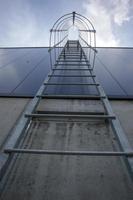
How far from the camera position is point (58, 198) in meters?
1.22

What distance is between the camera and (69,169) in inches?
56.1

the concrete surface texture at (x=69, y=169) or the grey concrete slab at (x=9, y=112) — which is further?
the grey concrete slab at (x=9, y=112)

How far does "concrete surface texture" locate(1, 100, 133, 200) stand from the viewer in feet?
4.12

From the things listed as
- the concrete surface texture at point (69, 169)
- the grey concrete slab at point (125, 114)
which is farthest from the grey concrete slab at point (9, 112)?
the grey concrete slab at point (125, 114)

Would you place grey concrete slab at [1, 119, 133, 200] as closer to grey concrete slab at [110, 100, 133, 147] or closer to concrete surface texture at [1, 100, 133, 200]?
concrete surface texture at [1, 100, 133, 200]

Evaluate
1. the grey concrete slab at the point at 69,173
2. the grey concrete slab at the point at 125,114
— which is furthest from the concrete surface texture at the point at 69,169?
the grey concrete slab at the point at 125,114

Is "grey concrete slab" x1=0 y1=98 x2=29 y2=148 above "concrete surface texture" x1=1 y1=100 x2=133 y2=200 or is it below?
above

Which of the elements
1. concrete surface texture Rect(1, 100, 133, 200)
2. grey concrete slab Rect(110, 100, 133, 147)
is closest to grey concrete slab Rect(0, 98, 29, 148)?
concrete surface texture Rect(1, 100, 133, 200)

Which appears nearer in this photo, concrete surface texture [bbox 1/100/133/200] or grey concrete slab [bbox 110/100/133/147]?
concrete surface texture [bbox 1/100/133/200]

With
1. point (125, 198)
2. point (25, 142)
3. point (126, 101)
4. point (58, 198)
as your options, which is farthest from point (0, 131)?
point (126, 101)

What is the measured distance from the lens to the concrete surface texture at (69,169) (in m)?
1.25

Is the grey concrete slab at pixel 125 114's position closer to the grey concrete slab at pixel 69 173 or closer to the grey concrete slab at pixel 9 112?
the grey concrete slab at pixel 69 173

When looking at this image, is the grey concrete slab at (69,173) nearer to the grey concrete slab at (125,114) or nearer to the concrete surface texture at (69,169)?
the concrete surface texture at (69,169)

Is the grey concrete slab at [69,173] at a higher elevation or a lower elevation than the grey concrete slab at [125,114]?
lower
